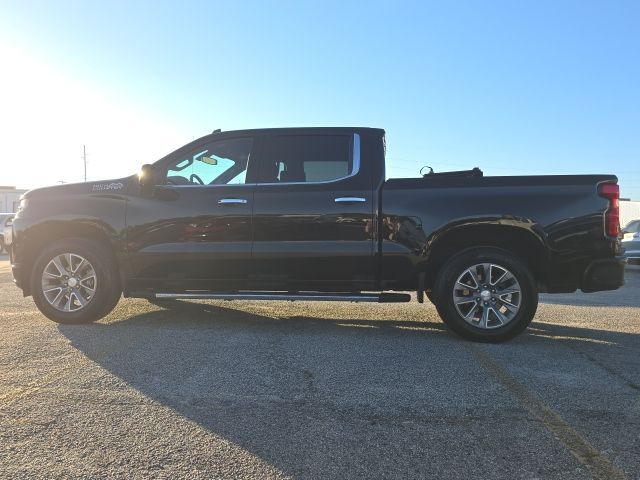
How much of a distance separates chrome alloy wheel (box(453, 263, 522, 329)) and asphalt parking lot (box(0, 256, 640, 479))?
263 mm

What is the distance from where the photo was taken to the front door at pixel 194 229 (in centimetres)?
509

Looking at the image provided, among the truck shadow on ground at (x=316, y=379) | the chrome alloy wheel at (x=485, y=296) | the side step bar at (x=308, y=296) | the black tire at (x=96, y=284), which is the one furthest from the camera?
the black tire at (x=96, y=284)

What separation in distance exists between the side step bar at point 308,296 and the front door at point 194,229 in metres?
0.13

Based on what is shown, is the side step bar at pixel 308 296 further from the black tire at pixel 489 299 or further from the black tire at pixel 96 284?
the black tire at pixel 96 284

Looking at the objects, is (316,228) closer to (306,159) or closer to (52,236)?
(306,159)

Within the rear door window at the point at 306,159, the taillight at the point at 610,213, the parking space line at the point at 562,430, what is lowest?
the parking space line at the point at 562,430

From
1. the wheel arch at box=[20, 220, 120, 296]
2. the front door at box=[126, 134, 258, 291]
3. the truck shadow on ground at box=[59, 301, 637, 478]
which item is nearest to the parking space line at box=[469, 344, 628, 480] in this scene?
the truck shadow on ground at box=[59, 301, 637, 478]

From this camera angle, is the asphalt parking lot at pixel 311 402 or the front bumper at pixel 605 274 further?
the front bumper at pixel 605 274

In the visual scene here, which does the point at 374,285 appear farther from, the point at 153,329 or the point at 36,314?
the point at 36,314

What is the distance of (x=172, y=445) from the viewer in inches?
104

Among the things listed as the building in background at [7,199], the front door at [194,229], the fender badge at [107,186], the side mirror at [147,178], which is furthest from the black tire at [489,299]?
the building in background at [7,199]

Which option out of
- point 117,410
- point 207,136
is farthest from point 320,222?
point 117,410

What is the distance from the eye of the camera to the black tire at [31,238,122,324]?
5.23 metres

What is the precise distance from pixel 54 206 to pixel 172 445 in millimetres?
3705
